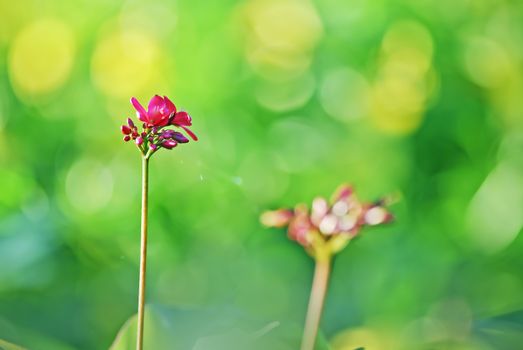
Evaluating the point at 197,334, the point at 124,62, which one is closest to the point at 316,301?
the point at 197,334

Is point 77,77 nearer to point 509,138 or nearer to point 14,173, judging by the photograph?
point 14,173

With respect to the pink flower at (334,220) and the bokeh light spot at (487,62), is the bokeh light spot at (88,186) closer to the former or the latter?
the pink flower at (334,220)

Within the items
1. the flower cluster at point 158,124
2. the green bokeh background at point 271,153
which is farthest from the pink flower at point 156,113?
the green bokeh background at point 271,153

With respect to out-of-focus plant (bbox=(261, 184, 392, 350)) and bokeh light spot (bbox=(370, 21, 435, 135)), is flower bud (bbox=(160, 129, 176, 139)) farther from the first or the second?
bokeh light spot (bbox=(370, 21, 435, 135))

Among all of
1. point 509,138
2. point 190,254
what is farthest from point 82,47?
point 509,138

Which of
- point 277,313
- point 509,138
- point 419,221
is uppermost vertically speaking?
point 509,138
